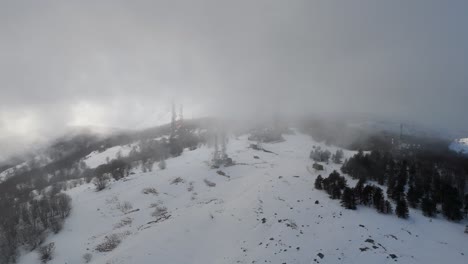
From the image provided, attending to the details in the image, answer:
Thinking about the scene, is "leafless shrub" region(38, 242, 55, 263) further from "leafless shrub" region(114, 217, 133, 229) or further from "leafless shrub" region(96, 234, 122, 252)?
"leafless shrub" region(114, 217, 133, 229)

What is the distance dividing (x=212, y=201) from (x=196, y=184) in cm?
1896

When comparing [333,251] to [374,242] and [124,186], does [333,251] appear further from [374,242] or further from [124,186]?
[124,186]

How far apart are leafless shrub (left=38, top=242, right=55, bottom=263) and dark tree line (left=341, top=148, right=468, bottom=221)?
9555 cm

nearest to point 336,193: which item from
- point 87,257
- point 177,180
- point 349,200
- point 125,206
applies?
point 349,200

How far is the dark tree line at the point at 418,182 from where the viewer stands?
324 ft

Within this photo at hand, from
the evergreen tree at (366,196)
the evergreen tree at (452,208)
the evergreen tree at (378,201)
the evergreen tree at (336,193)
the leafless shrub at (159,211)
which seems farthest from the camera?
the evergreen tree at (452,208)

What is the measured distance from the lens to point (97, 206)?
290ft

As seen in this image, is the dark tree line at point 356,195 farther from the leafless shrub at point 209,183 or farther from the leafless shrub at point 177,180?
the leafless shrub at point 177,180

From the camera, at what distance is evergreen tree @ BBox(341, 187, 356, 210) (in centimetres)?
8900

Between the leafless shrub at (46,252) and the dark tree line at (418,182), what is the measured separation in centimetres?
9555

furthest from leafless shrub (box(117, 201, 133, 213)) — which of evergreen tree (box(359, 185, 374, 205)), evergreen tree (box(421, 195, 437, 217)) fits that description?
evergreen tree (box(421, 195, 437, 217))

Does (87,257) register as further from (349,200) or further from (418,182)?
(418,182)

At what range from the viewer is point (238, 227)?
237ft

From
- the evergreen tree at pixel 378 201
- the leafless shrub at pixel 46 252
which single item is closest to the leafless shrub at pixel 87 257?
the leafless shrub at pixel 46 252
